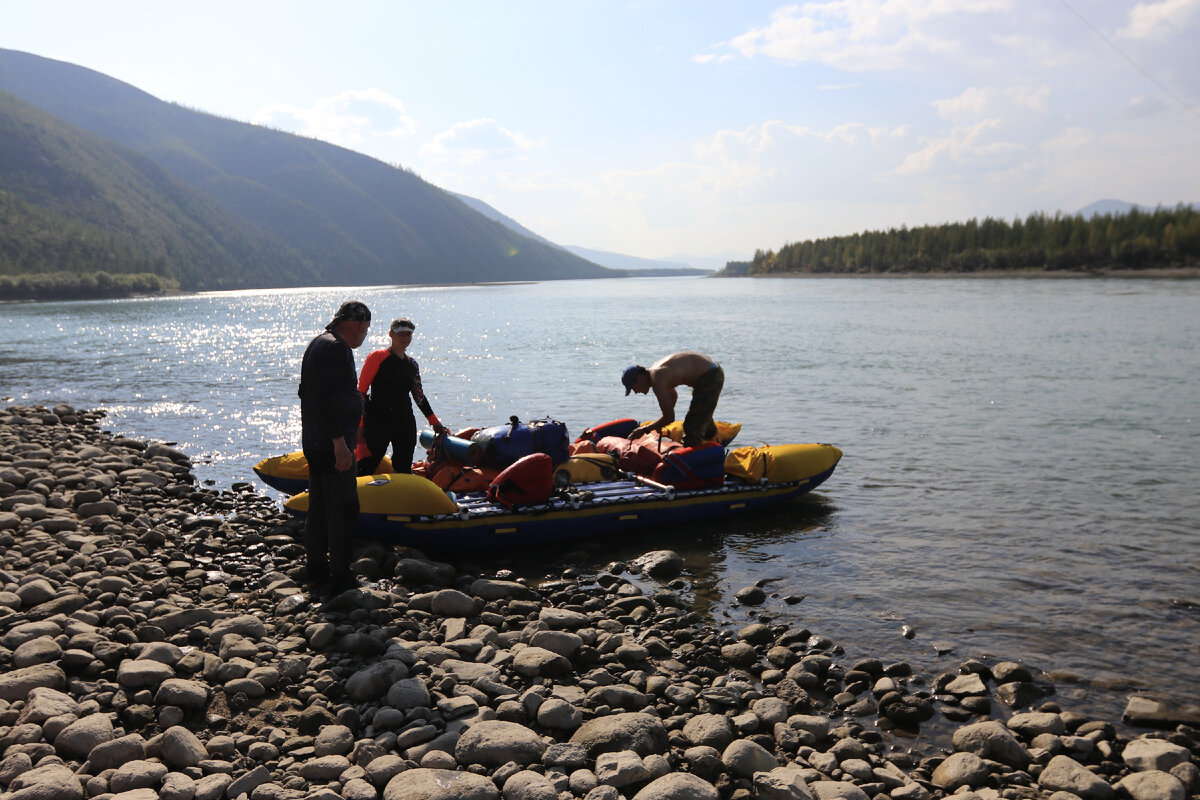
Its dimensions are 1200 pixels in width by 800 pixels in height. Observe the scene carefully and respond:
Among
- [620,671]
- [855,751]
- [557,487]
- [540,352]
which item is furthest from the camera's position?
[540,352]

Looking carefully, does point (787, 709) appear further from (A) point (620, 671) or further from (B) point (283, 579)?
(B) point (283, 579)

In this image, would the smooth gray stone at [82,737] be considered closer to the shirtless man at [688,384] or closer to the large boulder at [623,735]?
the large boulder at [623,735]

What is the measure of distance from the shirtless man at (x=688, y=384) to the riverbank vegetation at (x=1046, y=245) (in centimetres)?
12427

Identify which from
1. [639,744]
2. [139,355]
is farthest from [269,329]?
[639,744]

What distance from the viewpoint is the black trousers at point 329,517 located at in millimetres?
7926

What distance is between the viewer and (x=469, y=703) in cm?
588

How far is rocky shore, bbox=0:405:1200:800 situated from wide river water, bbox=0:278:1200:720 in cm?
100

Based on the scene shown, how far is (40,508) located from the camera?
Result: 10383mm

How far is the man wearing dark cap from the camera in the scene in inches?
294

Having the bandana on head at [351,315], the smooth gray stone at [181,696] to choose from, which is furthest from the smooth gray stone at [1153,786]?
the bandana on head at [351,315]

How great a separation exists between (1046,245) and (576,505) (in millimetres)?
134754

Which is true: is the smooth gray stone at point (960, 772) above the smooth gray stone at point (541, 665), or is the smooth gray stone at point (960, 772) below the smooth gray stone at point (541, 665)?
below

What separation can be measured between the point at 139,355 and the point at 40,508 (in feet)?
122

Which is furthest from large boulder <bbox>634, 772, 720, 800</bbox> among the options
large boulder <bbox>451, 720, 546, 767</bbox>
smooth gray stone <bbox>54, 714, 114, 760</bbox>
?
smooth gray stone <bbox>54, 714, 114, 760</bbox>
